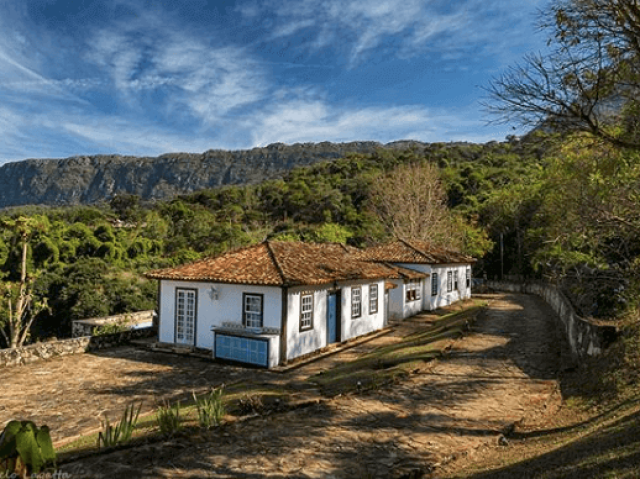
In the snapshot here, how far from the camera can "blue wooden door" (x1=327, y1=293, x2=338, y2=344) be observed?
17.9m

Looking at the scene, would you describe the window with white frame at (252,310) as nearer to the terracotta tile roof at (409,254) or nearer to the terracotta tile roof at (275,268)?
the terracotta tile roof at (275,268)

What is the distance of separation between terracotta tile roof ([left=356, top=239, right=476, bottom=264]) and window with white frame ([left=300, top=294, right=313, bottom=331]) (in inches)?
378

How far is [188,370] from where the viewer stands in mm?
14500

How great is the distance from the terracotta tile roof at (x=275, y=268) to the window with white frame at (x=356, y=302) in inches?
29.5

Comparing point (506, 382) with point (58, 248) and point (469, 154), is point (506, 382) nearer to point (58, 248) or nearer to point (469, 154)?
point (58, 248)

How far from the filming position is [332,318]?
1817 centimetres

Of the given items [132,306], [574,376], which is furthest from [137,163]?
[574,376]

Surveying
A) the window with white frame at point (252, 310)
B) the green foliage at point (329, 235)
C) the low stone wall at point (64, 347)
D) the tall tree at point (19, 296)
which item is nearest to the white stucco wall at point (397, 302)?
the window with white frame at point (252, 310)

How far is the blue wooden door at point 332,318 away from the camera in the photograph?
58.6ft

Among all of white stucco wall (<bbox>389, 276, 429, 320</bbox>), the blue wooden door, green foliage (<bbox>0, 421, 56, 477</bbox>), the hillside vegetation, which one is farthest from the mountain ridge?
green foliage (<bbox>0, 421, 56, 477</bbox>)

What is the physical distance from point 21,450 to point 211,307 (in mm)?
Answer: 11479

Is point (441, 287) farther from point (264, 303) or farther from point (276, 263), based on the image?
point (264, 303)

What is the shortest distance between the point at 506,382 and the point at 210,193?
69.5 metres

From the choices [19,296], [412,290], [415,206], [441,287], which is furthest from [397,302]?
[19,296]
